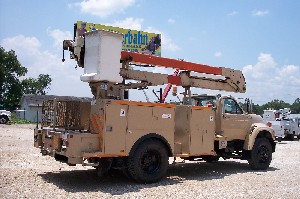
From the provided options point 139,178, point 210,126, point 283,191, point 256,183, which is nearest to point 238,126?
point 210,126

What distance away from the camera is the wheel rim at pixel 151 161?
9.02m

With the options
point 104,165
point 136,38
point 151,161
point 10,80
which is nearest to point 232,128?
point 151,161

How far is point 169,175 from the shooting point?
409 inches

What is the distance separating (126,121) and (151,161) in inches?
51.8

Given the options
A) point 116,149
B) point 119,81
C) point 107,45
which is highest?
point 107,45

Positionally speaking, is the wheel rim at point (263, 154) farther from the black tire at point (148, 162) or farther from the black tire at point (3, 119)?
the black tire at point (3, 119)

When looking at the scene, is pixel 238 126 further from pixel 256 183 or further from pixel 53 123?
pixel 53 123

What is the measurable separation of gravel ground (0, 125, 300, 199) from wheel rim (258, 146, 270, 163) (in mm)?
431

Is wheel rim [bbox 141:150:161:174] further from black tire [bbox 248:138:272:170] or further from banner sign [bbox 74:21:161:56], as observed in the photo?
banner sign [bbox 74:21:161:56]

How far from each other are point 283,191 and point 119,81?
454cm

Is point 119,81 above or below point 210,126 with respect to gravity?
above

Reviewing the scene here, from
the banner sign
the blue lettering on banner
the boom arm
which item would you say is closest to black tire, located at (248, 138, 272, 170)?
the boom arm

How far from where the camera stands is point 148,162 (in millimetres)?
9086

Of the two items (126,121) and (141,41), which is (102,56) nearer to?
(126,121)
